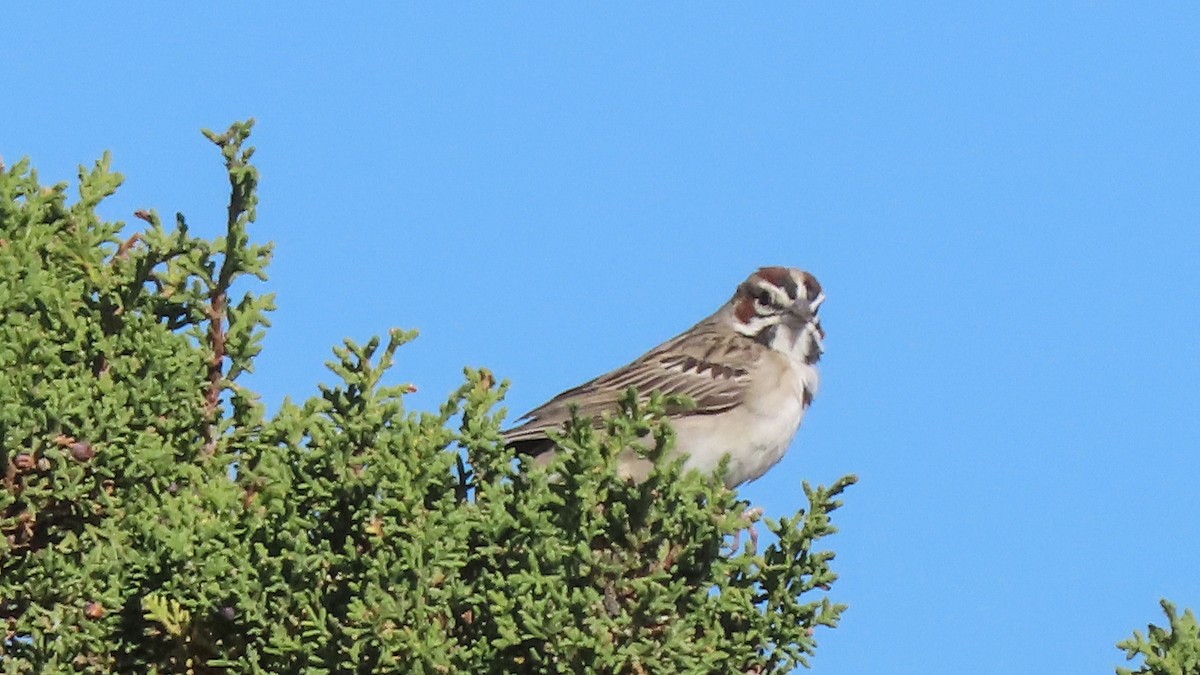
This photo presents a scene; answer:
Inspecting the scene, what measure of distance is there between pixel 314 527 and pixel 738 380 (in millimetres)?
3990

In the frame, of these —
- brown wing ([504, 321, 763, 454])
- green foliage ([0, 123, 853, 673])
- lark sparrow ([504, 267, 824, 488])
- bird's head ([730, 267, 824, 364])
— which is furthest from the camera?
bird's head ([730, 267, 824, 364])

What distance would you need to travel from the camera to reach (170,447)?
188 inches

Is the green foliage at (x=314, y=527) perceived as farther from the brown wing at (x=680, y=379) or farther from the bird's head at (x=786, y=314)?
the bird's head at (x=786, y=314)

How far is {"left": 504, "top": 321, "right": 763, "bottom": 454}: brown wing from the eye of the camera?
297 inches

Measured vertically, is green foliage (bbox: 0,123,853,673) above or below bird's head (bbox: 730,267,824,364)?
below

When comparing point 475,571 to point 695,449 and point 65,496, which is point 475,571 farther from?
point 695,449

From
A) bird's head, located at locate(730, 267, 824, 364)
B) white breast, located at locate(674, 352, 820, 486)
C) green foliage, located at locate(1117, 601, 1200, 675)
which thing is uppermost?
bird's head, located at locate(730, 267, 824, 364)

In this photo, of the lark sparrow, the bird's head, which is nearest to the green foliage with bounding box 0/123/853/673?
the lark sparrow

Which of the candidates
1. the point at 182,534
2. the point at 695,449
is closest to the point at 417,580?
the point at 182,534

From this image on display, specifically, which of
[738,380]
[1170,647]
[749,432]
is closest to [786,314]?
[738,380]

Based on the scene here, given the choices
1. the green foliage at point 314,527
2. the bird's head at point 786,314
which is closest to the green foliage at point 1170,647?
the green foliage at point 314,527

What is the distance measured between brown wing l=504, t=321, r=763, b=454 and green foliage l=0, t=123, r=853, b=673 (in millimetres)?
2612

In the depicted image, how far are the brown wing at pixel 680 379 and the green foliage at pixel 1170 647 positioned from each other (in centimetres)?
326

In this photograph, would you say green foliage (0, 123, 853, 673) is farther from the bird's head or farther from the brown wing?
the bird's head
